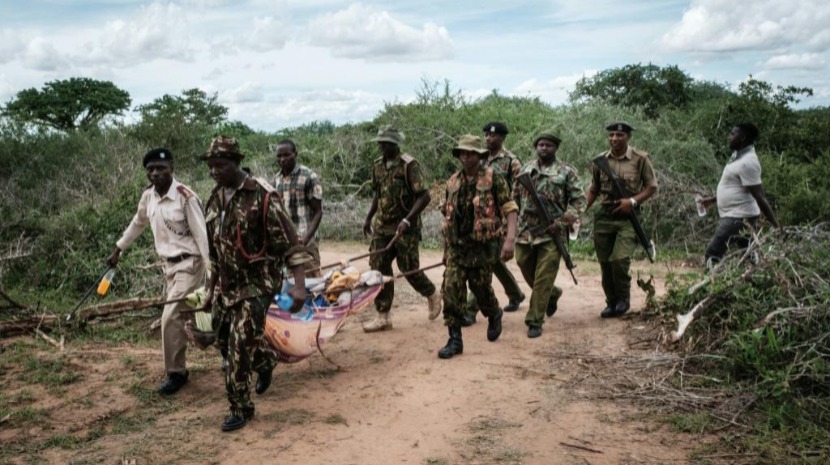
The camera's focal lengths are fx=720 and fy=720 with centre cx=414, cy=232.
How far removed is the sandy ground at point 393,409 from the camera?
407 cm

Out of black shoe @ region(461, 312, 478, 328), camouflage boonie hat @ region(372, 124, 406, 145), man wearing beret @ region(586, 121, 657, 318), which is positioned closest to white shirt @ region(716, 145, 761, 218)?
man wearing beret @ region(586, 121, 657, 318)

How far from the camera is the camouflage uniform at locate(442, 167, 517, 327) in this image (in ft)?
18.2

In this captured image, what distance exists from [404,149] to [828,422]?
11.8 meters

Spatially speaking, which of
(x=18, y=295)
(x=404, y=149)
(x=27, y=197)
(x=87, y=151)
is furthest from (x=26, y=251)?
(x=404, y=149)

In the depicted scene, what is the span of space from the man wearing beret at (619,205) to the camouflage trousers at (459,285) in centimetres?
154

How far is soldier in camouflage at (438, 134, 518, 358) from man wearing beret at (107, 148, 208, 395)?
187 cm

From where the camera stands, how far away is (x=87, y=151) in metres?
13.5

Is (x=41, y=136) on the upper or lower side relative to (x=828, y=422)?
upper

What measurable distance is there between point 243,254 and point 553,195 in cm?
317

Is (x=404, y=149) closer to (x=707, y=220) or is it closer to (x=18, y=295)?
(x=707, y=220)

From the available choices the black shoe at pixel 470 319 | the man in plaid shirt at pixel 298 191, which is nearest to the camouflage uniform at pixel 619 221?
the black shoe at pixel 470 319

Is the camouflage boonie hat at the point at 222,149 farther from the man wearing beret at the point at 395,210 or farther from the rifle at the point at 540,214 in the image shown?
the rifle at the point at 540,214

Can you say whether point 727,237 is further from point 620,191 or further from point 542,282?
point 542,282

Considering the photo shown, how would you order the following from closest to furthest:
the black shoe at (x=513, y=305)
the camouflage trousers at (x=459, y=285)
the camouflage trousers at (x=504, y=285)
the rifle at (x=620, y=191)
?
1. the camouflage trousers at (x=459, y=285)
2. the rifle at (x=620, y=191)
3. the camouflage trousers at (x=504, y=285)
4. the black shoe at (x=513, y=305)
